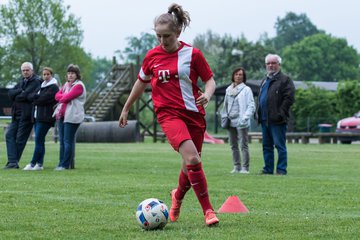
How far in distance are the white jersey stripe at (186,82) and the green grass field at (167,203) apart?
1.10 meters

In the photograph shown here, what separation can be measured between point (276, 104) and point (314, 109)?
1555 inches

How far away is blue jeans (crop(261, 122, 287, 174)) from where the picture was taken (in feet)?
52.1

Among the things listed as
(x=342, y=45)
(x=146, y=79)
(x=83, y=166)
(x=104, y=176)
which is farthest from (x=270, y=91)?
(x=342, y=45)

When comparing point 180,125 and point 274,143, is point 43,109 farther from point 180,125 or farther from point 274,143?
point 180,125

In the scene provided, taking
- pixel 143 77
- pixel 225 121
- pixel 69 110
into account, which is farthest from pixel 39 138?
pixel 143 77

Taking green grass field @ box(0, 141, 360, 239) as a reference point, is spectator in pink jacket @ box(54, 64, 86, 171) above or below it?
above

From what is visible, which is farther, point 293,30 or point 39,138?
point 293,30

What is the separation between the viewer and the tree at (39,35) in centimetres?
6919

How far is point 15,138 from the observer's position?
1767 cm

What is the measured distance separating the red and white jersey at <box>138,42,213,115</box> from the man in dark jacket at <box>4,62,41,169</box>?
890 cm

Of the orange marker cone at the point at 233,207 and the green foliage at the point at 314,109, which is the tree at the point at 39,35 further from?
the orange marker cone at the point at 233,207

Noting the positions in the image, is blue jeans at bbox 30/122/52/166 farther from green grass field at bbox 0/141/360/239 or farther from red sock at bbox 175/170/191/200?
red sock at bbox 175/170/191/200

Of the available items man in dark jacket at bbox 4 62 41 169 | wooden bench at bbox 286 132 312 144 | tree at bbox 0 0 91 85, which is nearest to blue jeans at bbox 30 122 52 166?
man in dark jacket at bbox 4 62 41 169

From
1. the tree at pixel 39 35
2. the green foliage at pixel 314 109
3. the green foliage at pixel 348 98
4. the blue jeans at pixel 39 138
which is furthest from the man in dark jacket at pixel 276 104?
the tree at pixel 39 35
